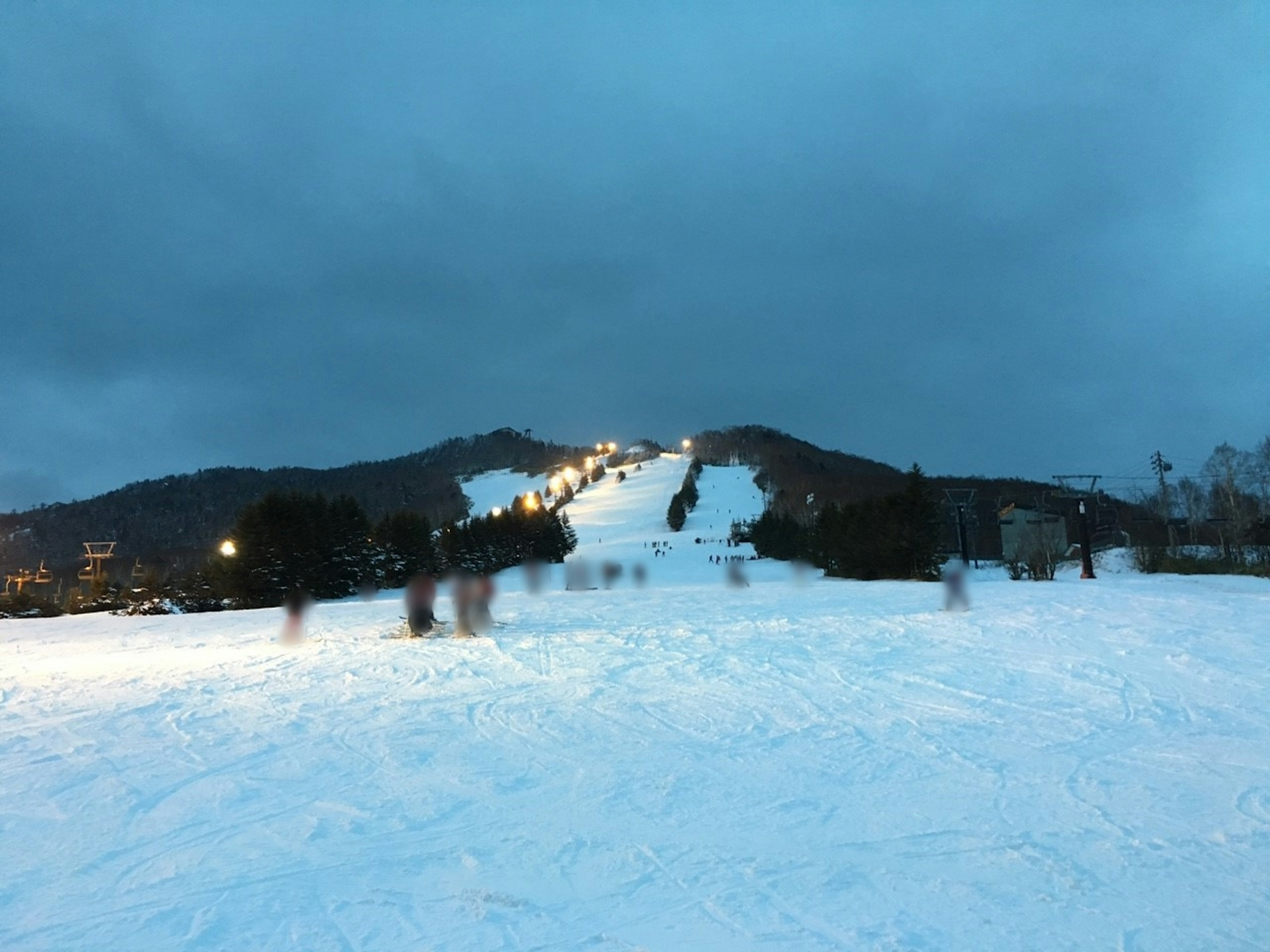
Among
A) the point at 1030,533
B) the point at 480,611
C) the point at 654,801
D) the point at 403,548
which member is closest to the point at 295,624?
the point at 480,611

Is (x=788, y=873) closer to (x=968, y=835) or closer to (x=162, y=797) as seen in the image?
(x=968, y=835)

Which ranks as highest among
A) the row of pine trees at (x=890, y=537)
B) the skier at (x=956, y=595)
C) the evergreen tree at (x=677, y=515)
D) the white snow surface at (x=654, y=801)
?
the evergreen tree at (x=677, y=515)

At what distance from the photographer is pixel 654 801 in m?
5.74

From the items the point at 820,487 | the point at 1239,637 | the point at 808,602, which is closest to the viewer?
the point at 1239,637

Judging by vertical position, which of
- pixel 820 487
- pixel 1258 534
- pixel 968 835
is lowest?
pixel 968 835

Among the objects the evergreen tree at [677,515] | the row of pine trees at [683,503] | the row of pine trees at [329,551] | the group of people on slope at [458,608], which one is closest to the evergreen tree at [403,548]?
the row of pine trees at [329,551]

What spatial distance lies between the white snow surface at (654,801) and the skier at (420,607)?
3115 mm

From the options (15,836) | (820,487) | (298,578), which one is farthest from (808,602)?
(820,487)

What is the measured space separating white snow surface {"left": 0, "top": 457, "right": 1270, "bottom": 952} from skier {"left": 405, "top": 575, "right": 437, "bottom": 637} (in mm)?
3115

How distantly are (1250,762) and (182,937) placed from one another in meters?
7.83

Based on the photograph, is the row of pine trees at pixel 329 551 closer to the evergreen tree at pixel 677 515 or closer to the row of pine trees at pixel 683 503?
the evergreen tree at pixel 677 515

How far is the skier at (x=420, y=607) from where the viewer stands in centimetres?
1636

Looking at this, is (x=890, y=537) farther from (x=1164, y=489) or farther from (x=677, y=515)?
(x=677, y=515)

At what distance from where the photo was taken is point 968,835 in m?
4.98
